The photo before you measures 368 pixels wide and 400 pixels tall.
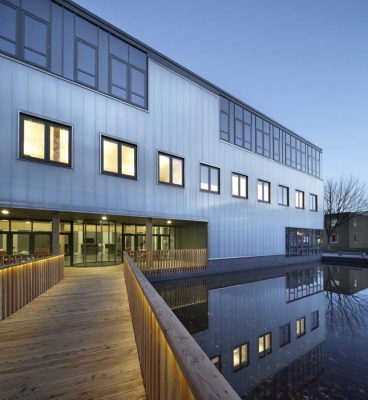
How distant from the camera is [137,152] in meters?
15.7

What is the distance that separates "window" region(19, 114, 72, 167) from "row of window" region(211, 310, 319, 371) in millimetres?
10650

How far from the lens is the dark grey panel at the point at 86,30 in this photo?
13766 mm

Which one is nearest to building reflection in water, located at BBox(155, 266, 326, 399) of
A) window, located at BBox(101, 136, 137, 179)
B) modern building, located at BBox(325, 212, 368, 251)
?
window, located at BBox(101, 136, 137, 179)

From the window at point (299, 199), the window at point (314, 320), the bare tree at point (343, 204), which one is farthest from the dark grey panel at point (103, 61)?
the bare tree at point (343, 204)

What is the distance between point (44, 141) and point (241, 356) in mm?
11609

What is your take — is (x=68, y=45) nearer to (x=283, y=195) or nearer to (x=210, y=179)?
(x=210, y=179)

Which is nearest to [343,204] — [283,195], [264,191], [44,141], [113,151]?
[283,195]

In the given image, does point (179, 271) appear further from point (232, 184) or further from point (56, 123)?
point (56, 123)

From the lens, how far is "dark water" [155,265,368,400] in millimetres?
5477

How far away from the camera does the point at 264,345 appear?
24.1 feet

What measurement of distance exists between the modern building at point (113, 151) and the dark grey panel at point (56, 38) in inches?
1.9

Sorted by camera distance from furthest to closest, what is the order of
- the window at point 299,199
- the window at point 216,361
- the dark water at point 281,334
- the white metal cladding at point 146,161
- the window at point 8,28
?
the window at point 299,199 < the white metal cladding at point 146,161 < the window at point 8,28 < the window at point 216,361 < the dark water at point 281,334

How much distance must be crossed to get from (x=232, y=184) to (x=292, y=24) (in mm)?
58451

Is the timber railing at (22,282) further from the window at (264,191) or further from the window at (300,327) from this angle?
the window at (264,191)
